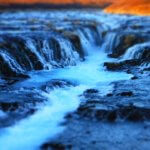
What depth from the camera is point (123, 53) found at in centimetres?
2867

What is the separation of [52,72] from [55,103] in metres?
6.46

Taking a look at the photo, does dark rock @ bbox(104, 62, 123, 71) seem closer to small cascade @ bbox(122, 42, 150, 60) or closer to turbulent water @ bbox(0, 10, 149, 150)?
turbulent water @ bbox(0, 10, 149, 150)

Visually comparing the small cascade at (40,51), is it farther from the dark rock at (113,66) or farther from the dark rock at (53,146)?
the dark rock at (53,146)

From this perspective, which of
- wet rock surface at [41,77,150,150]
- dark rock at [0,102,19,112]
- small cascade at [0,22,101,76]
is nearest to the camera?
wet rock surface at [41,77,150,150]

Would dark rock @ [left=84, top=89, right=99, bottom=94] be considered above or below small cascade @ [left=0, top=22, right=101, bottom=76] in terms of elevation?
below

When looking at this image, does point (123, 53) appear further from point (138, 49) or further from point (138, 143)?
point (138, 143)

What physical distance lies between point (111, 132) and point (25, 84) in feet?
23.2

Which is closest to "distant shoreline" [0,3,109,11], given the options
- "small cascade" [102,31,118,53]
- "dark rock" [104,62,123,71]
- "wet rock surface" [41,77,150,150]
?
"small cascade" [102,31,118,53]

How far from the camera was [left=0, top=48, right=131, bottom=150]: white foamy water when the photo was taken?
14.2 meters

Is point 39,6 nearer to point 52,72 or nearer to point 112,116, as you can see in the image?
point 52,72

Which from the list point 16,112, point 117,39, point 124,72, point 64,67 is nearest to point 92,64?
point 64,67

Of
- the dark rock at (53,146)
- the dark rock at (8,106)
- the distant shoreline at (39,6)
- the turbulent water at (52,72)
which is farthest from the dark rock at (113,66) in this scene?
the distant shoreline at (39,6)

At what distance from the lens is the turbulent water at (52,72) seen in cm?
1479

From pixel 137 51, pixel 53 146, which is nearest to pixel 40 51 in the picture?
pixel 137 51
